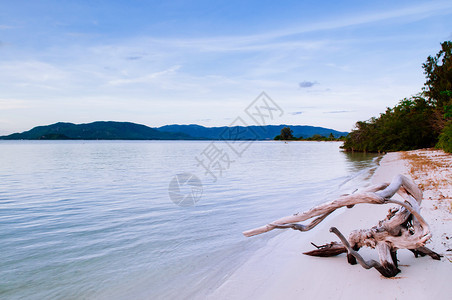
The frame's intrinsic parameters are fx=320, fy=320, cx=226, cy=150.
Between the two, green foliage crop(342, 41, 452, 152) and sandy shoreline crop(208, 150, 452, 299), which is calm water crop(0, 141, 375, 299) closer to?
sandy shoreline crop(208, 150, 452, 299)

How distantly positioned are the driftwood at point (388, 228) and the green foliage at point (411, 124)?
128 feet

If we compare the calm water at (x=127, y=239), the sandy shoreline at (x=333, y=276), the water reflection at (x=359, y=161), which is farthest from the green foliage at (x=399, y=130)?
the sandy shoreline at (x=333, y=276)

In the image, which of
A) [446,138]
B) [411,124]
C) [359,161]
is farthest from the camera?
[411,124]

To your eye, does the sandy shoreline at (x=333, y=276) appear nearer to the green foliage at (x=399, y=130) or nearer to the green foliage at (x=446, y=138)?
the green foliage at (x=446, y=138)

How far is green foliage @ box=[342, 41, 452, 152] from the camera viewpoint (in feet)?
132

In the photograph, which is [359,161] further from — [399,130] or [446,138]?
[399,130]

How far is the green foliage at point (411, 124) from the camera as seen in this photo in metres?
40.3

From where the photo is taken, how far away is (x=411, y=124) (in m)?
46.6

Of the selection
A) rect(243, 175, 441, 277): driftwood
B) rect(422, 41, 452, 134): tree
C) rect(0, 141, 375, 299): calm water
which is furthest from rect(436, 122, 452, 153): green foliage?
rect(243, 175, 441, 277): driftwood

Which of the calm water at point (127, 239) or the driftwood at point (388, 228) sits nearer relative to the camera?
the driftwood at point (388, 228)

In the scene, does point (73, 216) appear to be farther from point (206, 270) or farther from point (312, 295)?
point (312, 295)

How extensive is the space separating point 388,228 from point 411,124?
49278 mm

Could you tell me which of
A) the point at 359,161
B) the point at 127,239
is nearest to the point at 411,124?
the point at 359,161

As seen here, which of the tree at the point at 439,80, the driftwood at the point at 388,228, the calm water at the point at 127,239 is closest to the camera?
the driftwood at the point at 388,228
